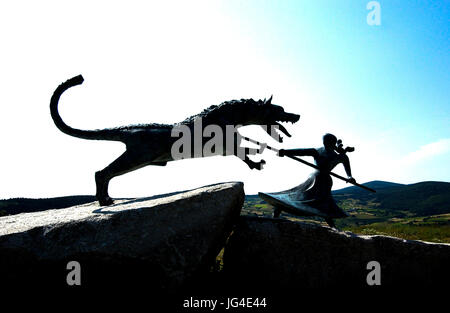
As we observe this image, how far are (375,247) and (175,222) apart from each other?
10.3 feet

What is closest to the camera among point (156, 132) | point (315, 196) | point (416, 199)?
point (156, 132)

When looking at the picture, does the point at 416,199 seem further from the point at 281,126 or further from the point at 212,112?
the point at 212,112

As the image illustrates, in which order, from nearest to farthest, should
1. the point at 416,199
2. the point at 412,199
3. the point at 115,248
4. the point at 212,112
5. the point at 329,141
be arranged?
the point at 115,248
the point at 212,112
the point at 329,141
the point at 416,199
the point at 412,199

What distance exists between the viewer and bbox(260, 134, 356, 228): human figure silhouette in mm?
5719

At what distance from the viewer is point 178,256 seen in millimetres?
3857

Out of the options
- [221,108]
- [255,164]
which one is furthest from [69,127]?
[255,164]

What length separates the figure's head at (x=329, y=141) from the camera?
6.32m

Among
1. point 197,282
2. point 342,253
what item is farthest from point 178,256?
point 342,253

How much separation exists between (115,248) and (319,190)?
163 inches

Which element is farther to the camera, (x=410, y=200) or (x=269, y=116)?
(x=410, y=200)

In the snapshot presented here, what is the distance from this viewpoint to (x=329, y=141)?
633cm

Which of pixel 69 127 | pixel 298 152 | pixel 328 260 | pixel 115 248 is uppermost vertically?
pixel 69 127
